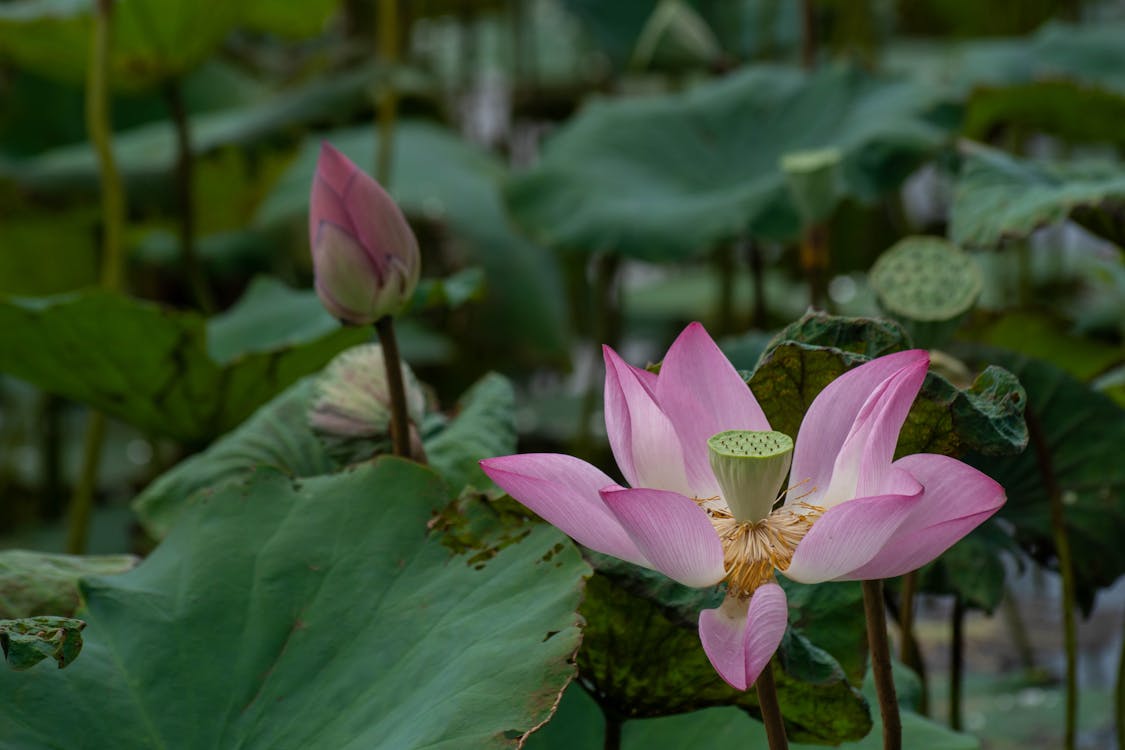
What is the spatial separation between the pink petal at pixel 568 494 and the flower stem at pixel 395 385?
9.2 inches

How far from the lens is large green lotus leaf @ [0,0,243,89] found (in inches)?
60.3

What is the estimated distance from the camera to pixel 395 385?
25.5 inches

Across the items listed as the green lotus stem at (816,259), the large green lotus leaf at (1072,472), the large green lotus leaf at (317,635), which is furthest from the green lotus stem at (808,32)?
the large green lotus leaf at (317,635)

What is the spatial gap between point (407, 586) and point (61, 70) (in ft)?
4.88

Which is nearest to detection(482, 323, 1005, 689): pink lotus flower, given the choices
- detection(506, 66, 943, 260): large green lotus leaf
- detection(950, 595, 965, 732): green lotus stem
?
detection(950, 595, 965, 732): green lotus stem

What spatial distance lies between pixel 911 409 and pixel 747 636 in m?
0.15

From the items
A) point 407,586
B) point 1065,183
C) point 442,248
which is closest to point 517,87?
point 442,248

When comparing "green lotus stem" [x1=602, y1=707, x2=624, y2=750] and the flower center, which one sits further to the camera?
"green lotus stem" [x1=602, y1=707, x2=624, y2=750]

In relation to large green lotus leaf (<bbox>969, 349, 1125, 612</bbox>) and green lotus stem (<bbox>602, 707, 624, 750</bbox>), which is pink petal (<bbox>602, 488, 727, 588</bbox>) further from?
large green lotus leaf (<bbox>969, 349, 1125, 612</bbox>)

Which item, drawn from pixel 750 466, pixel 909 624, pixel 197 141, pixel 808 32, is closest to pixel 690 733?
pixel 909 624

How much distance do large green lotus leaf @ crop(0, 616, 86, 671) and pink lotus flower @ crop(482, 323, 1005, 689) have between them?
199mm

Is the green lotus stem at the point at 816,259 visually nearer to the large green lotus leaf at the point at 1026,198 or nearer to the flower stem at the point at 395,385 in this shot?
the large green lotus leaf at the point at 1026,198

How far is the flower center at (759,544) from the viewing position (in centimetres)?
42

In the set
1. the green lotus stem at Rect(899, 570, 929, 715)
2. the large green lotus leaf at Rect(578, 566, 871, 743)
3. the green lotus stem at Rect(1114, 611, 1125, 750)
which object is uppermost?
the large green lotus leaf at Rect(578, 566, 871, 743)
